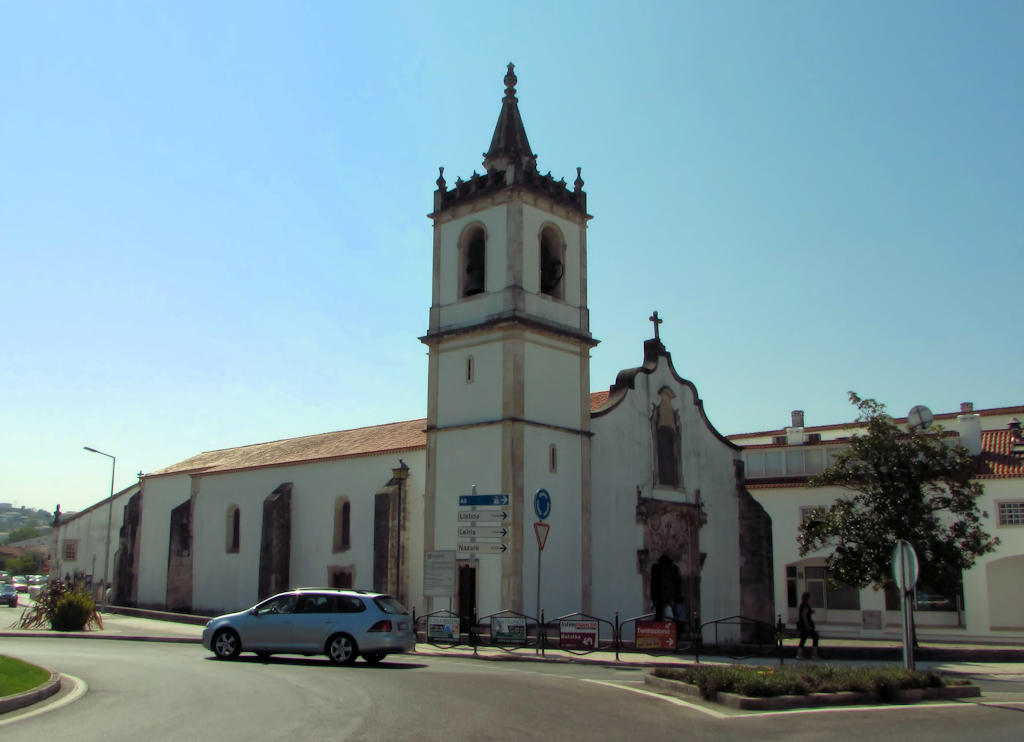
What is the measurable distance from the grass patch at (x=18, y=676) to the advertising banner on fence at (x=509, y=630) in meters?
11.2

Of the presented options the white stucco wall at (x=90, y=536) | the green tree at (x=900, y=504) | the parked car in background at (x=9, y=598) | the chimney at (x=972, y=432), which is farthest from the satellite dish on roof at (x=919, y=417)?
the parked car in background at (x=9, y=598)

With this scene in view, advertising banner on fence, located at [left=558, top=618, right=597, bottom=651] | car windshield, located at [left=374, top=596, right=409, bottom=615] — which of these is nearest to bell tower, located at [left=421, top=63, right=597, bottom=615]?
advertising banner on fence, located at [left=558, top=618, right=597, bottom=651]

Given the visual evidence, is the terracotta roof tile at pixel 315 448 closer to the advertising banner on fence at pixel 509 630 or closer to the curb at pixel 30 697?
the advertising banner on fence at pixel 509 630

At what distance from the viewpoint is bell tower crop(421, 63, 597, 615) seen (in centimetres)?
2833

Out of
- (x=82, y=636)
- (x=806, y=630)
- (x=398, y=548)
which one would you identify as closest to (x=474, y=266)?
(x=398, y=548)

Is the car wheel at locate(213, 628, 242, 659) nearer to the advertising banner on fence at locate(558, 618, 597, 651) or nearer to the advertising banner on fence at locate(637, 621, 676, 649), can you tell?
the advertising banner on fence at locate(558, 618, 597, 651)

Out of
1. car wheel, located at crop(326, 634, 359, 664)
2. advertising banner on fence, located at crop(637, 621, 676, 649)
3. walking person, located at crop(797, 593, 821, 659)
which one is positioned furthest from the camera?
walking person, located at crop(797, 593, 821, 659)

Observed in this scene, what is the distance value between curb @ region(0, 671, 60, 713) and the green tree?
20.0 m

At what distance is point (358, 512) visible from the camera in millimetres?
33594

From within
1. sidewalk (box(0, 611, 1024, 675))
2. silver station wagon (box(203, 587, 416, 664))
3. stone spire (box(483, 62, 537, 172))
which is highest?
stone spire (box(483, 62, 537, 172))

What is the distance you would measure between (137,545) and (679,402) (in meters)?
25.8

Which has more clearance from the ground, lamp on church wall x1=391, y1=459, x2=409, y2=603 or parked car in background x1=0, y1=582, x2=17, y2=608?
lamp on church wall x1=391, y1=459, x2=409, y2=603

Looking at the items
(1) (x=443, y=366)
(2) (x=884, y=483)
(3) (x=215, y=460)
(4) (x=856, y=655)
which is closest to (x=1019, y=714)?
(4) (x=856, y=655)

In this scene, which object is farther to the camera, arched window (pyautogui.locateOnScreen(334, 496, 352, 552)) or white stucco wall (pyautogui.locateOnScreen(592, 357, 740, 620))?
arched window (pyautogui.locateOnScreen(334, 496, 352, 552))
